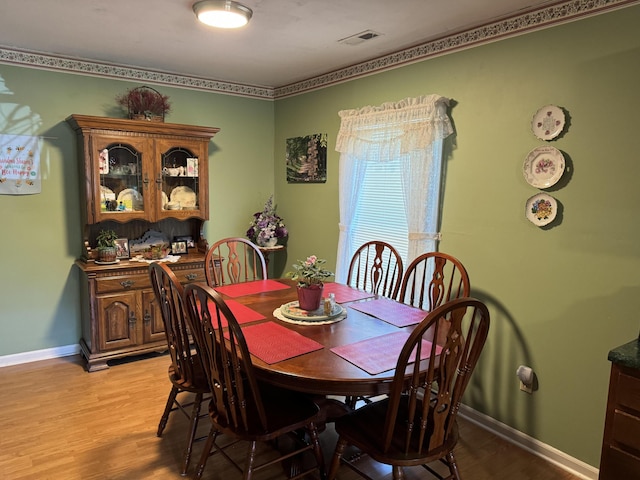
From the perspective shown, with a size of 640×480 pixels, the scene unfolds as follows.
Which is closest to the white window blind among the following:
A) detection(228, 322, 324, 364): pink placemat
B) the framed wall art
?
the framed wall art

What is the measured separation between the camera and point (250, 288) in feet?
9.33

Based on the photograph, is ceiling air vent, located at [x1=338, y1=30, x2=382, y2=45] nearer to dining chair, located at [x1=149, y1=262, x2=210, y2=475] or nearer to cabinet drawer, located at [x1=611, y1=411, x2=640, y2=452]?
dining chair, located at [x1=149, y1=262, x2=210, y2=475]

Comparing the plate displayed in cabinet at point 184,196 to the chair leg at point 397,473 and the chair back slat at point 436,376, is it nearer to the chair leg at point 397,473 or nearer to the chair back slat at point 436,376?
the chair back slat at point 436,376

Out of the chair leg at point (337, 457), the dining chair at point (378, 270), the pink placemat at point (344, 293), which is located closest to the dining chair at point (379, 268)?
the dining chair at point (378, 270)

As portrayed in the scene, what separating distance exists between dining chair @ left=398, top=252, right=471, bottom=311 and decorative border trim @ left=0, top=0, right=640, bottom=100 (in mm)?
1306

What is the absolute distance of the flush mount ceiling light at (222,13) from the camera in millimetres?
2262

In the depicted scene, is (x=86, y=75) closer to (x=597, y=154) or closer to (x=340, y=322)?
(x=340, y=322)

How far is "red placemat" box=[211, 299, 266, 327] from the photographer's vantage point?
2223mm

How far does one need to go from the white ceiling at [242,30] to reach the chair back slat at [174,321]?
1423 millimetres

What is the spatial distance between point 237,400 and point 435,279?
4.64ft

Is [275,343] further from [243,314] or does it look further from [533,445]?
[533,445]

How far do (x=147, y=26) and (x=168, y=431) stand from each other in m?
2.41

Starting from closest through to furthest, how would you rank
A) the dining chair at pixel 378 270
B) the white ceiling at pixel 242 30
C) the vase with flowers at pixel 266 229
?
1. the white ceiling at pixel 242 30
2. the dining chair at pixel 378 270
3. the vase with flowers at pixel 266 229

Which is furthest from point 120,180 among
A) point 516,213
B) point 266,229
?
point 516,213
